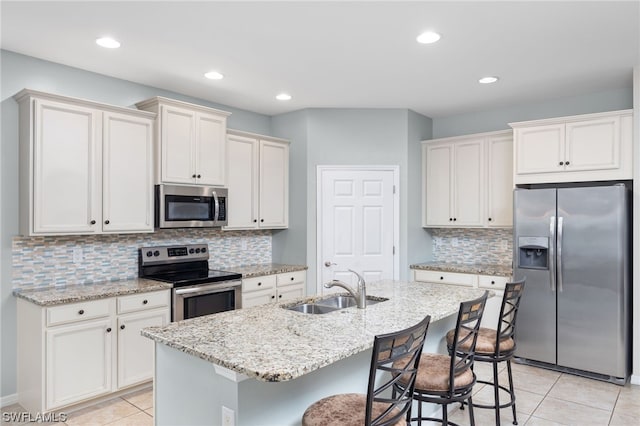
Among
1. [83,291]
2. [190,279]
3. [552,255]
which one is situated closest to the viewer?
[83,291]

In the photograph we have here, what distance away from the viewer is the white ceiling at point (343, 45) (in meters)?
2.58

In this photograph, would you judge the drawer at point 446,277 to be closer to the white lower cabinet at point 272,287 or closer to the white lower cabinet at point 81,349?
the white lower cabinet at point 272,287

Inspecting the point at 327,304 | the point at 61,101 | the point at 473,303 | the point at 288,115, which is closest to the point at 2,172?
the point at 61,101

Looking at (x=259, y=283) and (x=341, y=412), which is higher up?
(x=259, y=283)

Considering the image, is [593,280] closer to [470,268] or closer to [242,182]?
[470,268]

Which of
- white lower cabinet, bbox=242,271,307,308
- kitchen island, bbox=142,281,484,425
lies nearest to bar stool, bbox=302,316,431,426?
kitchen island, bbox=142,281,484,425

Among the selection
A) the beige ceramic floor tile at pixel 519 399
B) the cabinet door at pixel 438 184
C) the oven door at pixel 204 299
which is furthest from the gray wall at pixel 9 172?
the cabinet door at pixel 438 184

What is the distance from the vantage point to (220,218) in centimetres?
428

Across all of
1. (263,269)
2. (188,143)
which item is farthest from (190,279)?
(188,143)

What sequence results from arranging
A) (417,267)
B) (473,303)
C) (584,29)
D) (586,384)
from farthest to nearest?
(417,267)
(586,384)
(584,29)
(473,303)

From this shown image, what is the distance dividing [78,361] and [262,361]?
2.15 metres

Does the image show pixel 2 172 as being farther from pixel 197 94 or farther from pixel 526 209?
pixel 526 209

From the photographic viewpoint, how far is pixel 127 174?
359cm

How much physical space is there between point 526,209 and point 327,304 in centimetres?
230
